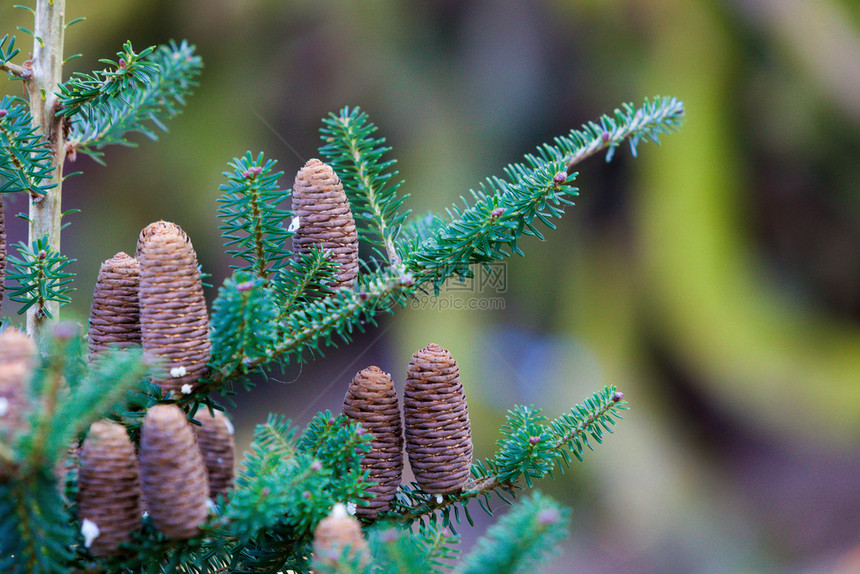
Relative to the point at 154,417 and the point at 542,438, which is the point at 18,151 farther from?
the point at 542,438

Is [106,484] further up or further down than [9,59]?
further down

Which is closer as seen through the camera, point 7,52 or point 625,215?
point 7,52

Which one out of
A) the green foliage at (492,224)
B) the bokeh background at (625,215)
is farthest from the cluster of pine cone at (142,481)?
the bokeh background at (625,215)

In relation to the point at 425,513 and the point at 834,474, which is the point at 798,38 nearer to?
the point at 834,474

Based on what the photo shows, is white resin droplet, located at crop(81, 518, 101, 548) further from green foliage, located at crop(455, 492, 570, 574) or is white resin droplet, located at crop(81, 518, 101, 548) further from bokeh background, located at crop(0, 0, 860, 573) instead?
bokeh background, located at crop(0, 0, 860, 573)

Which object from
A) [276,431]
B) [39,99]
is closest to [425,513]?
[276,431]

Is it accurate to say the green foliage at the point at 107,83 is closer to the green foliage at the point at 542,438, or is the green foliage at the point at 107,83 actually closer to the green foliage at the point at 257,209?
the green foliage at the point at 257,209

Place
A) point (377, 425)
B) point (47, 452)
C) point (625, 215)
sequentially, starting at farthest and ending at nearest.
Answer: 1. point (625, 215)
2. point (377, 425)
3. point (47, 452)

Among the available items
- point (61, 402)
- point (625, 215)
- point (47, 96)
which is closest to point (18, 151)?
point (47, 96)
